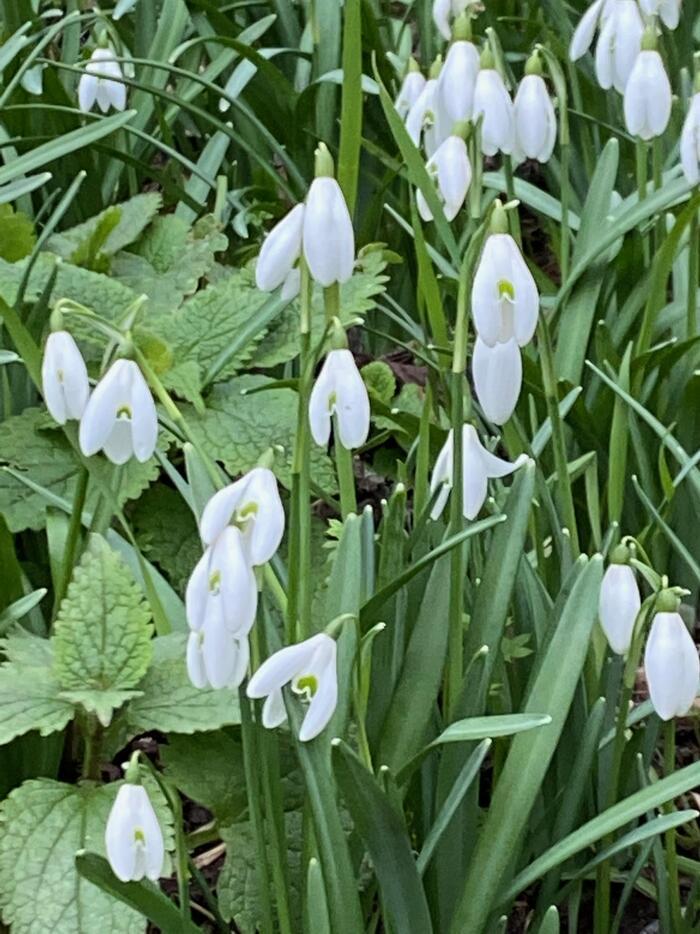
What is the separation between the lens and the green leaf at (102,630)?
49.9 inches

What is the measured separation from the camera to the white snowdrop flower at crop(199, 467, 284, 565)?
866 mm

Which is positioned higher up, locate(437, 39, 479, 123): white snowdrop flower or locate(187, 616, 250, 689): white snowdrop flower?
locate(437, 39, 479, 123): white snowdrop flower

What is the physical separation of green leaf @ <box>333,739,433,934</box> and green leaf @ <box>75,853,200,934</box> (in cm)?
17

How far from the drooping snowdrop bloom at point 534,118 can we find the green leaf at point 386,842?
0.99m

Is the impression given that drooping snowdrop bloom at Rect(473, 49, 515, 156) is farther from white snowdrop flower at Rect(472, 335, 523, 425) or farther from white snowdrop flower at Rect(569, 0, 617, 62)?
white snowdrop flower at Rect(472, 335, 523, 425)

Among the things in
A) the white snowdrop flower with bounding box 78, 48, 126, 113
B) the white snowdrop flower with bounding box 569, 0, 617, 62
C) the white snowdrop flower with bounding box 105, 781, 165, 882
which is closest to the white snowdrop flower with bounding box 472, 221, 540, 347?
the white snowdrop flower with bounding box 105, 781, 165, 882

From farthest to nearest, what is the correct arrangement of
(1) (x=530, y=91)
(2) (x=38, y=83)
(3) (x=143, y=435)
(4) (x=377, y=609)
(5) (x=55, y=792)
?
1. (2) (x=38, y=83)
2. (1) (x=530, y=91)
3. (5) (x=55, y=792)
4. (4) (x=377, y=609)
5. (3) (x=143, y=435)

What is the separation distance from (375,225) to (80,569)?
4.37 feet

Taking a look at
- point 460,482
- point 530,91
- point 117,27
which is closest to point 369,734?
point 460,482

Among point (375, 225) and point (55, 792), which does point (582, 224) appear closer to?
point (375, 225)

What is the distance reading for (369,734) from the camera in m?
1.16

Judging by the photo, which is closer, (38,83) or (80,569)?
(80,569)

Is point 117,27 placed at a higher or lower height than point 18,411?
higher

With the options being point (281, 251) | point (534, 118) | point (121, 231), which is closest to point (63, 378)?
point (281, 251)
